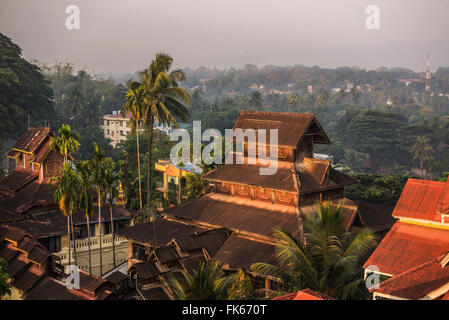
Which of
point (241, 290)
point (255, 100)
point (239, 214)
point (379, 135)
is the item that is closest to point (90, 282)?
point (241, 290)

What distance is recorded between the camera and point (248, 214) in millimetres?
23391

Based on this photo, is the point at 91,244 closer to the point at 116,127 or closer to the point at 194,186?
the point at 194,186

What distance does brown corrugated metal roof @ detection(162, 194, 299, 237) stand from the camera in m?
22.1

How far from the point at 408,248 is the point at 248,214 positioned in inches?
289

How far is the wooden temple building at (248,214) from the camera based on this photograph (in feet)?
69.4

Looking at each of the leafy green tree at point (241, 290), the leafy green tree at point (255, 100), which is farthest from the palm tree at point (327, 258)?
the leafy green tree at point (255, 100)

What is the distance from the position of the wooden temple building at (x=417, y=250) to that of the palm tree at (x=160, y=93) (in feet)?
50.2

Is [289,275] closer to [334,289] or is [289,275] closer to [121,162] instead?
[334,289]

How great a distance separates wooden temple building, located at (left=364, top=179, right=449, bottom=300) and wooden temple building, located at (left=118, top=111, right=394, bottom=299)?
2617mm

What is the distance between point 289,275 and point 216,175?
9.58 meters

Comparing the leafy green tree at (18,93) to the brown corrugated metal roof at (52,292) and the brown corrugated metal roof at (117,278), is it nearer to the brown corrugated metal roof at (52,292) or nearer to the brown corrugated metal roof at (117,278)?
the brown corrugated metal roof at (117,278)

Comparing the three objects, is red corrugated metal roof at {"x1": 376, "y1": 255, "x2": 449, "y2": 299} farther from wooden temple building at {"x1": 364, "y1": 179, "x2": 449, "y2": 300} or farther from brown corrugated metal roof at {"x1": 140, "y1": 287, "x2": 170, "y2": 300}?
brown corrugated metal roof at {"x1": 140, "y1": 287, "x2": 170, "y2": 300}

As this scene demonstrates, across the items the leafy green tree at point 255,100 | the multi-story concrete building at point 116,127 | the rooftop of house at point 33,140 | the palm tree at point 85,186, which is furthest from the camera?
the leafy green tree at point 255,100
